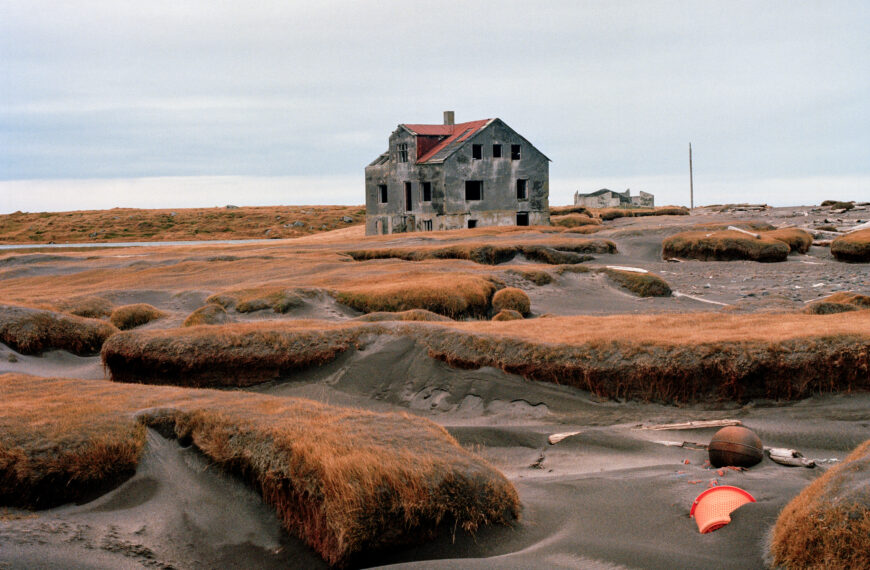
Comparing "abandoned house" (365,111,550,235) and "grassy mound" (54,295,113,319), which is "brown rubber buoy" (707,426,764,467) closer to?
"grassy mound" (54,295,113,319)

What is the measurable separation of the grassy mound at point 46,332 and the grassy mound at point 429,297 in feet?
18.2

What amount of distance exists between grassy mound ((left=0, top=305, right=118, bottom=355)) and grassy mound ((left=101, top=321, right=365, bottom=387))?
11.3 ft

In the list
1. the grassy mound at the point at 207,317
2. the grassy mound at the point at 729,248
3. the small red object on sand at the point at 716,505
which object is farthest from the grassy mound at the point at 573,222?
the small red object on sand at the point at 716,505

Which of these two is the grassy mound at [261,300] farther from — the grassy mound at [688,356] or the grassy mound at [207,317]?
the grassy mound at [688,356]

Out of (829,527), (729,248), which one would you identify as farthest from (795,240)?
(829,527)

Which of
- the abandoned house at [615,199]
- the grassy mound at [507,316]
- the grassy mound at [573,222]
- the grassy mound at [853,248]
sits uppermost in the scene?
the abandoned house at [615,199]

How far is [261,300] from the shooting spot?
18.2m

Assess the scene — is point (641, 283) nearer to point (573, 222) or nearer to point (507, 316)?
point (507, 316)

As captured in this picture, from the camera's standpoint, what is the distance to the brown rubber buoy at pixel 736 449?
6832 mm

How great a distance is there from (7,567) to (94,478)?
153 cm

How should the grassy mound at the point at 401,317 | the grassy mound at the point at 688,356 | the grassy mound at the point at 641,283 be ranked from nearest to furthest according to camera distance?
the grassy mound at the point at 688,356 → the grassy mound at the point at 401,317 → the grassy mound at the point at 641,283

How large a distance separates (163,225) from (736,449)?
9225 cm

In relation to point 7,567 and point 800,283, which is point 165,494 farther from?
point 800,283

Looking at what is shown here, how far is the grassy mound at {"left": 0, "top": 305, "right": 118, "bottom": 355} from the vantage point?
49.6ft
